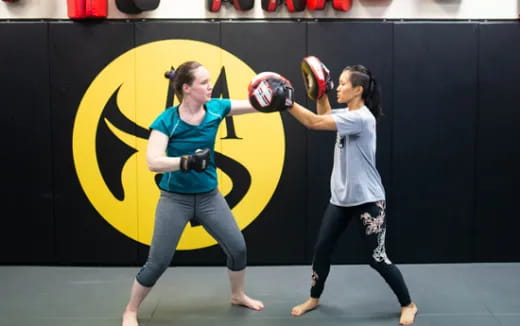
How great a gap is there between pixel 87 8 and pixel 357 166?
2347 millimetres

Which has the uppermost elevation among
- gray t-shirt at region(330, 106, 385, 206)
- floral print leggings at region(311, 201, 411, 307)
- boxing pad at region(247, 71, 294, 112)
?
boxing pad at region(247, 71, 294, 112)

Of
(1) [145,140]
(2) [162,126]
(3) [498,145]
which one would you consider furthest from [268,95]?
(3) [498,145]

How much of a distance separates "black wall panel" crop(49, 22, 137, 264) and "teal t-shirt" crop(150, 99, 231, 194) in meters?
1.39

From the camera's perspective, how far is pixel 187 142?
3475 mm

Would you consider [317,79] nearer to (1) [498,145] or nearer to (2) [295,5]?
(2) [295,5]

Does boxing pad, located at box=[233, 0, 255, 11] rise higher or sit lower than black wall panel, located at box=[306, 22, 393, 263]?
higher

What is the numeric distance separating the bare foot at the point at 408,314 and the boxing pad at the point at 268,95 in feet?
→ 4.68

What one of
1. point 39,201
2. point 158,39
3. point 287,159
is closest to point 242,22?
point 158,39

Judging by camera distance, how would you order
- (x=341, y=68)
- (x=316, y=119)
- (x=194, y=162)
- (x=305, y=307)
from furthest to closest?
1. (x=341, y=68)
2. (x=305, y=307)
3. (x=316, y=119)
4. (x=194, y=162)

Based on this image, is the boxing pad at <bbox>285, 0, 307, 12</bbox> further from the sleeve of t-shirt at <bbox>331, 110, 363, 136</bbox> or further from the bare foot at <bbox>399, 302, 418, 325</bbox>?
the bare foot at <bbox>399, 302, 418, 325</bbox>

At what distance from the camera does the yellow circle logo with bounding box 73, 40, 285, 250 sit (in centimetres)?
465

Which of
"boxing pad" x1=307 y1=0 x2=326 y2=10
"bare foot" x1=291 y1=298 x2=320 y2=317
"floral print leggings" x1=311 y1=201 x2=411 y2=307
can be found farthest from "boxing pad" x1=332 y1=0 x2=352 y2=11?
"bare foot" x1=291 y1=298 x2=320 y2=317

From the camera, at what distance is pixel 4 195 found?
4.80m

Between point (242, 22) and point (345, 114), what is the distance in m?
1.51
